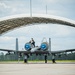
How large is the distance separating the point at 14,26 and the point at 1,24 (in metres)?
4.52

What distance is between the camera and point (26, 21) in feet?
194

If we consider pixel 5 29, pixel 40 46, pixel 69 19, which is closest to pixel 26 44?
pixel 40 46

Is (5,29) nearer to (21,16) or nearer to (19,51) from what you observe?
(19,51)

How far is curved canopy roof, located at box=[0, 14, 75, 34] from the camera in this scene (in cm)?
5225

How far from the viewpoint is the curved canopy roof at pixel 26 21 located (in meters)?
52.2

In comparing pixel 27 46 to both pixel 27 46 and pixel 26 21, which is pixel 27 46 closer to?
pixel 27 46

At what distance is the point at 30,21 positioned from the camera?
194 feet
